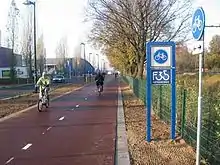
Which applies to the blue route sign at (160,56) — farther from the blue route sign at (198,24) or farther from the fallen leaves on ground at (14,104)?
the fallen leaves on ground at (14,104)

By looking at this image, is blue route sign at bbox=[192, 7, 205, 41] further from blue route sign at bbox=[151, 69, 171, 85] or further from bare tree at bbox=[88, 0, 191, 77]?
bare tree at bbox=[88, 0, 191, 77]

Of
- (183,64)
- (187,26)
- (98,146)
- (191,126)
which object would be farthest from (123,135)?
(183,64)

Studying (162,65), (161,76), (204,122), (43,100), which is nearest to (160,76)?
(161,76)

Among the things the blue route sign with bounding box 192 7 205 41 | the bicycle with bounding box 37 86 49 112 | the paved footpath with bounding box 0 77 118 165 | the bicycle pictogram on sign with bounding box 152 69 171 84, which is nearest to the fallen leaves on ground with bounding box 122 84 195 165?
the paved footpath with bounding box 0 77 118 165

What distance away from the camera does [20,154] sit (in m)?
9.06

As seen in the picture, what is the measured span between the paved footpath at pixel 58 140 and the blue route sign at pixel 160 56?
226 centimetres

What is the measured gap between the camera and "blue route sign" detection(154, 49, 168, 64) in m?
10.4

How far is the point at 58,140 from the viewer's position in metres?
10.8

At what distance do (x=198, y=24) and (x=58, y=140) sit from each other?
5543 millimetres

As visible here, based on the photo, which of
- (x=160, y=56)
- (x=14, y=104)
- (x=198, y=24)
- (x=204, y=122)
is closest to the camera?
(x=198, y=24)

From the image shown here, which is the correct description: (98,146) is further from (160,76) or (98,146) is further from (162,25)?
(162,25)

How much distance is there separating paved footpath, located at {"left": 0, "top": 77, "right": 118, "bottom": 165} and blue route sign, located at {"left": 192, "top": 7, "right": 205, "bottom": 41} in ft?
9.94

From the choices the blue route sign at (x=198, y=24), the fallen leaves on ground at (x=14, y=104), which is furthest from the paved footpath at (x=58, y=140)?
the blue route sign at (x=198, y=24)

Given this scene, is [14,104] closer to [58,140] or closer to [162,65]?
[58,140]
